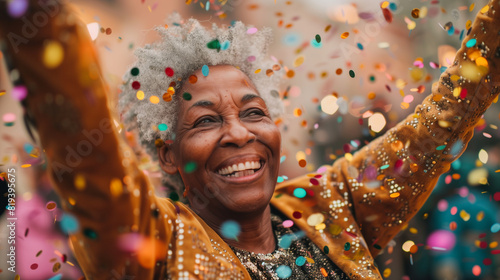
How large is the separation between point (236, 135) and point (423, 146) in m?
0.89

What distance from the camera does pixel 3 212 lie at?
2502 mm

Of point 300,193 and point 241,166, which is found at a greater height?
point 241,166

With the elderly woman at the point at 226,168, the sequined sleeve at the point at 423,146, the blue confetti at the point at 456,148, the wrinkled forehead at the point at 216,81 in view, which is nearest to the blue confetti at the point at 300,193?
the elderly woman at the point at 226,168

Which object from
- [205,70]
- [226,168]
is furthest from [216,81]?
[226,168]

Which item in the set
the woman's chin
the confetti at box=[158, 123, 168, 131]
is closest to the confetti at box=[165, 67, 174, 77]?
the confetti at box=[158, 123, 168, 131]

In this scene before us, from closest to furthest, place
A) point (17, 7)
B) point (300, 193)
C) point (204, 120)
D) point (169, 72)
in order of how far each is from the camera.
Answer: point (17, 7), point (204, 120), point (169, 72), point (300, 193)

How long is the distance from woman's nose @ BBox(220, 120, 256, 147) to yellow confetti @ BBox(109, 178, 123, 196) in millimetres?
645

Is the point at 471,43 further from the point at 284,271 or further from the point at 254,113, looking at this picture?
the point at 284,271

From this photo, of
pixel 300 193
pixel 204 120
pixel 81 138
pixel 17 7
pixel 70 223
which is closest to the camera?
pixel 17 7

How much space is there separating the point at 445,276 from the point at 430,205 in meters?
0.69

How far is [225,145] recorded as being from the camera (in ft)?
5.55

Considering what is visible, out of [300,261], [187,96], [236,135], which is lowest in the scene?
[300,261]

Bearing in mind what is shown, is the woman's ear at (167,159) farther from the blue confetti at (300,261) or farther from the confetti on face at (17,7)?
the confetti on face at (17,7)

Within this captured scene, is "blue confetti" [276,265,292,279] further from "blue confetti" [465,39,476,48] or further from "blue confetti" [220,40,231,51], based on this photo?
"blue confetti" [465,39,476,48]
